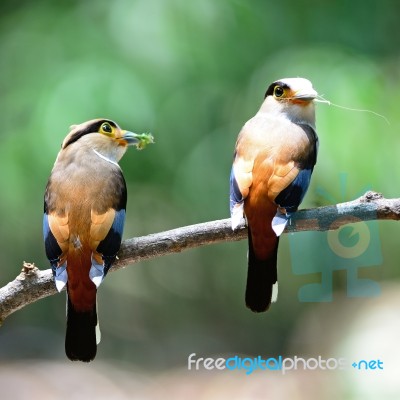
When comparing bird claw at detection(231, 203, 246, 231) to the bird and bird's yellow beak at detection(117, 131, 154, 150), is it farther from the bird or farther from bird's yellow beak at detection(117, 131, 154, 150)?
bird's yellow beak at detection(117, 131, 154, 150)

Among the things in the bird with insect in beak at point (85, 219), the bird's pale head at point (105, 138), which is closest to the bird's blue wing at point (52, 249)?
the bird with insect in beak at point (85, 219)

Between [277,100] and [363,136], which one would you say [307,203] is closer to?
[363,136]

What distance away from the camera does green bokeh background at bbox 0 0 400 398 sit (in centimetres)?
256

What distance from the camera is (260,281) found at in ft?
4.33

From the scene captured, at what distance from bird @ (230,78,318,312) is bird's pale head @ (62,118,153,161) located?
0.18 meters

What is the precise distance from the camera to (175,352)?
3252 millimetres

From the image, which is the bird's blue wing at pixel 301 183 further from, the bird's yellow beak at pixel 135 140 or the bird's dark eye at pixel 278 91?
the bird's yellow beak at pixel 135 140

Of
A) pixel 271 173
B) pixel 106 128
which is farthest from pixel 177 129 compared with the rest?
pixel 271 173

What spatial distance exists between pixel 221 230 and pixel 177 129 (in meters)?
1.75

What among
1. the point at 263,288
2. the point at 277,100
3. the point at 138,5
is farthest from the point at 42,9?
the point at 263,288

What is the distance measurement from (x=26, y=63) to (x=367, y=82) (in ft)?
4.35

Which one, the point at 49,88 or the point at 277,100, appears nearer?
the point at 277,100

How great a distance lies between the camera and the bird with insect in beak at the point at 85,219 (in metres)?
1.34

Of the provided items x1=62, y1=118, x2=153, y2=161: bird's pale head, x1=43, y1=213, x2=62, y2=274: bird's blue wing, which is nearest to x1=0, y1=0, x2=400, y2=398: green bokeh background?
x1=62, y1=118, x2=153, y2=161: bird's pale head
